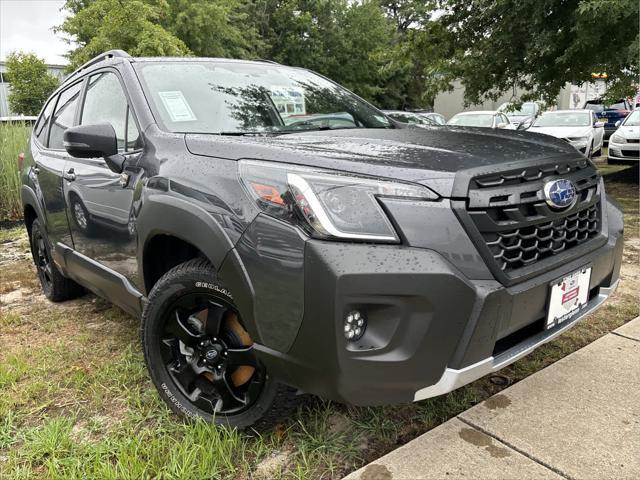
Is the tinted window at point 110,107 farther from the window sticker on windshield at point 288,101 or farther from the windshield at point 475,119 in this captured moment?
the windshield at point 475,119

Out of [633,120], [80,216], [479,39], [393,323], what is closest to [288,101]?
[80,216]

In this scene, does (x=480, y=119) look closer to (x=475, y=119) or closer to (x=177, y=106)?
(x=475, y=119)

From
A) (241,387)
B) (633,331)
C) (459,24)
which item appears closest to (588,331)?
(633,331)

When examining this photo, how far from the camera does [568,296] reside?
1.99 metres

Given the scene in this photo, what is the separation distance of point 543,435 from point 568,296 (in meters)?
0.58

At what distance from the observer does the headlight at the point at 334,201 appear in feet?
5.27

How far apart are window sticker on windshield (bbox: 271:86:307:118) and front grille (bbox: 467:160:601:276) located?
1.27 meters

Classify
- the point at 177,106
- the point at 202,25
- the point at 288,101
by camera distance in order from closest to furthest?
the point at 177,106, the point at 288,101, the point at 202,25

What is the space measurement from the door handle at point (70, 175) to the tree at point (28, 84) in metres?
24.7

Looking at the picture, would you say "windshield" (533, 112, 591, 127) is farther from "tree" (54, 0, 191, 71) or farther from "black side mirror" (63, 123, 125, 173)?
"black side mirror" (63, 123, 125, 173)

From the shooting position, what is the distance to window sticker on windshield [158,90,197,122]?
2418 millimetres

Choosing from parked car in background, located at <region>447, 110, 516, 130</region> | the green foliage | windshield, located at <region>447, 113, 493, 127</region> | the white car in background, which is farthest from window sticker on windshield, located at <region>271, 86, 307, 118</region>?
windshield, located at <region>447, 113, 493, 127</region>

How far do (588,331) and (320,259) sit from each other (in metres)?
2.31

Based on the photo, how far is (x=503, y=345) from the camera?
187 centimetres
